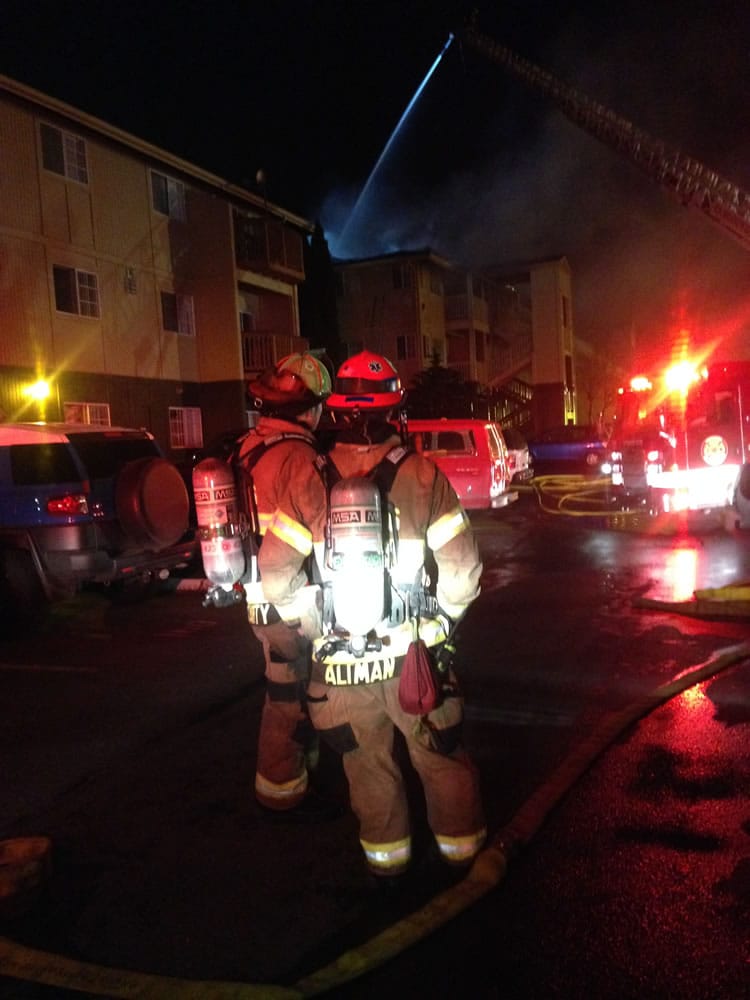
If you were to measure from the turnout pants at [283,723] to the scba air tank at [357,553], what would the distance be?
82cm

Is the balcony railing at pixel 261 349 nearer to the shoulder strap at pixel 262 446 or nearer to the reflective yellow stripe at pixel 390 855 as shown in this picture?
the shoulder strap at pixel 262 446

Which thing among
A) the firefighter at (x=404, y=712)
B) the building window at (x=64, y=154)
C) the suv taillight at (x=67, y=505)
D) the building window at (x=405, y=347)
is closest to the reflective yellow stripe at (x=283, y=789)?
the firefighter at (x=404, y=712)

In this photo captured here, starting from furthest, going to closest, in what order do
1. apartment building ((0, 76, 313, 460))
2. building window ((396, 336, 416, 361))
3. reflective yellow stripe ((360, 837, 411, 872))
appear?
building window ((396, 336, 416, 361))
apartment building ((0, 76, 313, 460))
reflective yellow stripe ((360, 837, 411, 872))

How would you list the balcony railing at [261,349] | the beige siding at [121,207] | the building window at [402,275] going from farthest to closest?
1. the building window at [402,275]
2. the balcony railing at [261,349]
3. the beige siding at [121,207]

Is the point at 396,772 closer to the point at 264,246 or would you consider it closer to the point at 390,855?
the point at 390,855

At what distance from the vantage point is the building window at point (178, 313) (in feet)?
77.2

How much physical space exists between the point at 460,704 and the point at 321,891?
0.92m

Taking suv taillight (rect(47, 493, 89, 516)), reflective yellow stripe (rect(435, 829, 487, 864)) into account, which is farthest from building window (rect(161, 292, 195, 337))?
reflective yellow stripe (rect(435, 829, 487, 864))

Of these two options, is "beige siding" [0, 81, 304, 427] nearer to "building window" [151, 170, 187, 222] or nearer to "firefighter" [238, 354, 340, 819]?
"building window" [151, 170, 187, 222]

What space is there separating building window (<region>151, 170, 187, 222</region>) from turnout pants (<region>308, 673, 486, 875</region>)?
2176 cm

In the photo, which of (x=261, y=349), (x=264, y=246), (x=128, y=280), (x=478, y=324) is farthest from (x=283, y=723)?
(x=478, y=324)

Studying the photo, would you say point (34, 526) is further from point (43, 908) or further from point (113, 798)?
point (43, 908)

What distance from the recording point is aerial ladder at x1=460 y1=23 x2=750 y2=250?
15.9m

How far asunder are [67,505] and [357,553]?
566 cm
